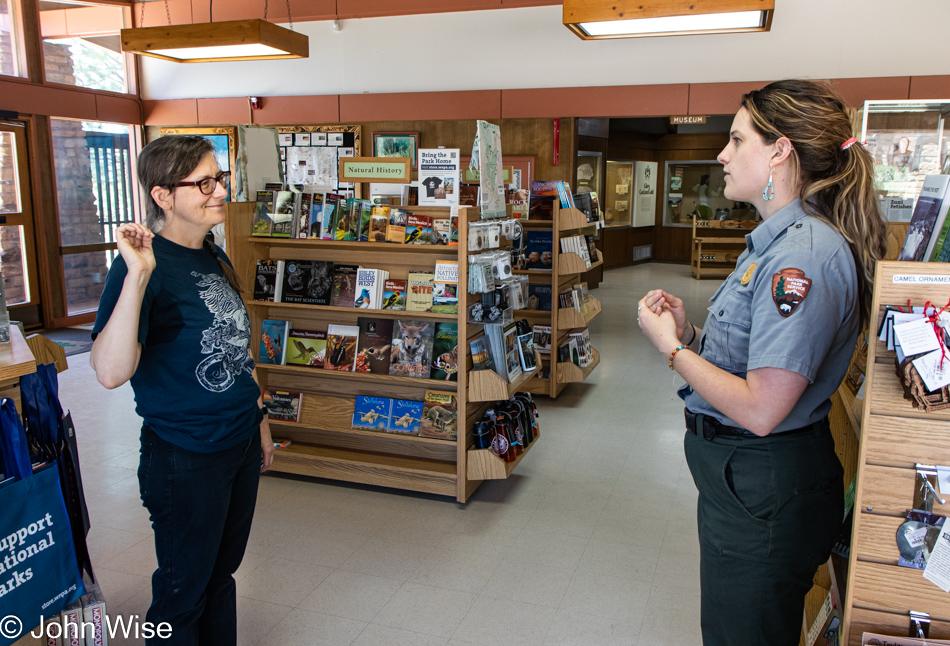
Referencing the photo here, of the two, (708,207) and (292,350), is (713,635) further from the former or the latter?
(708,207)

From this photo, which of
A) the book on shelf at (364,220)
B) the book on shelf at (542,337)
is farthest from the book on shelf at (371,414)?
the book on shelf at (542,337)

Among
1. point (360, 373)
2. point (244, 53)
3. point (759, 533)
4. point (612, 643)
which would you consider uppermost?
point (244, 53)

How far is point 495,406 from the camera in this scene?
4324mm

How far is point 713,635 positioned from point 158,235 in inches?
75.6

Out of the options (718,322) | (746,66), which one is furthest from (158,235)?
(746,66)

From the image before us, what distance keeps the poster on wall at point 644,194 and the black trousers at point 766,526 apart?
47.1 ft

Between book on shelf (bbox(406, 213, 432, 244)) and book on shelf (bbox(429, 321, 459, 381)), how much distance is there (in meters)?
0.52

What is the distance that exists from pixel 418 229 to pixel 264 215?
1.05 m

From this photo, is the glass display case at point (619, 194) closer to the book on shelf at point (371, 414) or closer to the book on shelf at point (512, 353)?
the book on shelf at point (512, 353)

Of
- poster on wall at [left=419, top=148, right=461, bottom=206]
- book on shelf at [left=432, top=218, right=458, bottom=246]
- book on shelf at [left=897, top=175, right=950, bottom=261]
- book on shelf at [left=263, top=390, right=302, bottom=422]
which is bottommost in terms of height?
book on shelf at [left=263, top=390, right=302, bottom=422]

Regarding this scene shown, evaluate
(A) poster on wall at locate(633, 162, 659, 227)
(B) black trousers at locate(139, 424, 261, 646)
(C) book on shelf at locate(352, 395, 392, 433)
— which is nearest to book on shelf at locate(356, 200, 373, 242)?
(C) book on shelf at locate(352, 395, 392, 433)

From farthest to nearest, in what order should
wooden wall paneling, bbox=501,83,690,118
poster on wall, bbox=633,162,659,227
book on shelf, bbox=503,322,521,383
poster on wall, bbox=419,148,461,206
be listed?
poster on wall, bbox=633,162,659,227, wooden wall paneling, bbox=501,83,690,118, poster on wall, bbox=419,148,461,206, book on shelf, bbox=503,322,521,383

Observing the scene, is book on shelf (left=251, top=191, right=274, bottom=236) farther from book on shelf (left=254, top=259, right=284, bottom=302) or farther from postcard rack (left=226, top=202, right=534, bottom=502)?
book on shelf (left=254, top=259, right=284, bottom=302)

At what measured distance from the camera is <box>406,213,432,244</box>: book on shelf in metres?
4.05
